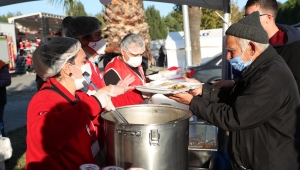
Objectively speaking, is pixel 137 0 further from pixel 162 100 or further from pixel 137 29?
pixel 162 100

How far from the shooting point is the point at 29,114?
1.87m

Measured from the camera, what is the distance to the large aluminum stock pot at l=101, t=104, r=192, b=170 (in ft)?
6.07

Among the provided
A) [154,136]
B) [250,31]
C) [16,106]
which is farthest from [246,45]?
[16,106]

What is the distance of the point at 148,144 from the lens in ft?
6.12

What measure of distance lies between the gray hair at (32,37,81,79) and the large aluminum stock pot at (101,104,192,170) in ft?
1.60

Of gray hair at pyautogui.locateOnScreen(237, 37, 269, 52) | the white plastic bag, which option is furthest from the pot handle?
the white plastic bag

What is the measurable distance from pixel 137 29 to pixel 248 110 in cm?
595

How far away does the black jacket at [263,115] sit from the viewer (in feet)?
6.34

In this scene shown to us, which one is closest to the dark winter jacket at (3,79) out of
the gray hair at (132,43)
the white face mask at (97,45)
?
the white face mask at (97,45)

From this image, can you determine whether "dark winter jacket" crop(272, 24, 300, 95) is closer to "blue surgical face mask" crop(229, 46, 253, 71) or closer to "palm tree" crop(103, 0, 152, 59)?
"blue surgical face mask" crop(229, 46, 253, 71)

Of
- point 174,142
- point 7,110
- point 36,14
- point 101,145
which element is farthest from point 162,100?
point 36,14

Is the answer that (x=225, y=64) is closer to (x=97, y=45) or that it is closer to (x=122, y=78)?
(x=122, y=78)

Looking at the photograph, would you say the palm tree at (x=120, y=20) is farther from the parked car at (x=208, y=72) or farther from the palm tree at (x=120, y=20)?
the parked car at (x=208, y=72)

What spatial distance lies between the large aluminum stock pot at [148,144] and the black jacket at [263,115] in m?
0.30
